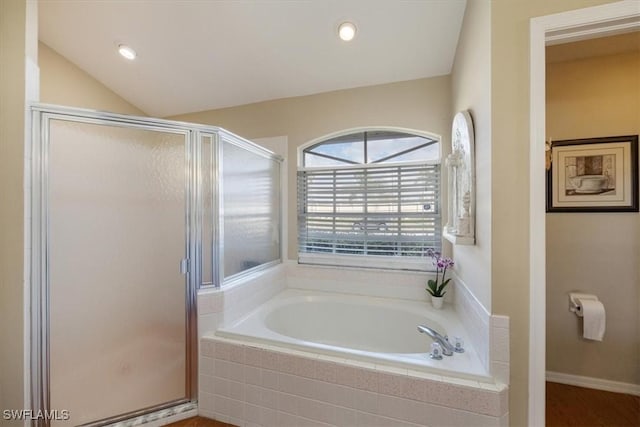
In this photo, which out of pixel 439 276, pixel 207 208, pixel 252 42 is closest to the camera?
pixel 207 208

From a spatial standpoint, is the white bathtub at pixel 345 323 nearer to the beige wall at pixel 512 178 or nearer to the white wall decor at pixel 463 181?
the beige wall at pixel 512 178

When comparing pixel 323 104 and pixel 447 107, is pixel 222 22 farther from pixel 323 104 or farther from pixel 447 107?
pixel 447 107

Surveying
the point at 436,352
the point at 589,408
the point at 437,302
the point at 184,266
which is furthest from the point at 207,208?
the point at 589,408

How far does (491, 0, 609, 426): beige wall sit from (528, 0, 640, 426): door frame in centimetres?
2

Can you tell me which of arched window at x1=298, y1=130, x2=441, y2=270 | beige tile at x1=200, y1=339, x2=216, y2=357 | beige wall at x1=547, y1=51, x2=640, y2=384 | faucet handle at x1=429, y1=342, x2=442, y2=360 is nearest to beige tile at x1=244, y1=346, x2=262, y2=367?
beige tile at x1=200, y1=339, x2=216, y2=357

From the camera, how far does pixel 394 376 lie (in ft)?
4.40

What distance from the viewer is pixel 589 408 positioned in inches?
67.0

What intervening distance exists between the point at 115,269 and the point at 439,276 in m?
2.38

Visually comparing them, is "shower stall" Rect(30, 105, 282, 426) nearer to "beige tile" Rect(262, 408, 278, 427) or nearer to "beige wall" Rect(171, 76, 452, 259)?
"beige tile" Rect(262, 408, 278, 427)

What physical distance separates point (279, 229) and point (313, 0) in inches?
73.8

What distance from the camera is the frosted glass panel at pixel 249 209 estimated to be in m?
2.00

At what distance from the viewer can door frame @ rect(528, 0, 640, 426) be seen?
1124 mm

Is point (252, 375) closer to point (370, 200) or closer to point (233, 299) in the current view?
point (233, 299)

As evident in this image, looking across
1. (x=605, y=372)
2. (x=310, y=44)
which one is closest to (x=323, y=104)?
(x=310, y=44)
